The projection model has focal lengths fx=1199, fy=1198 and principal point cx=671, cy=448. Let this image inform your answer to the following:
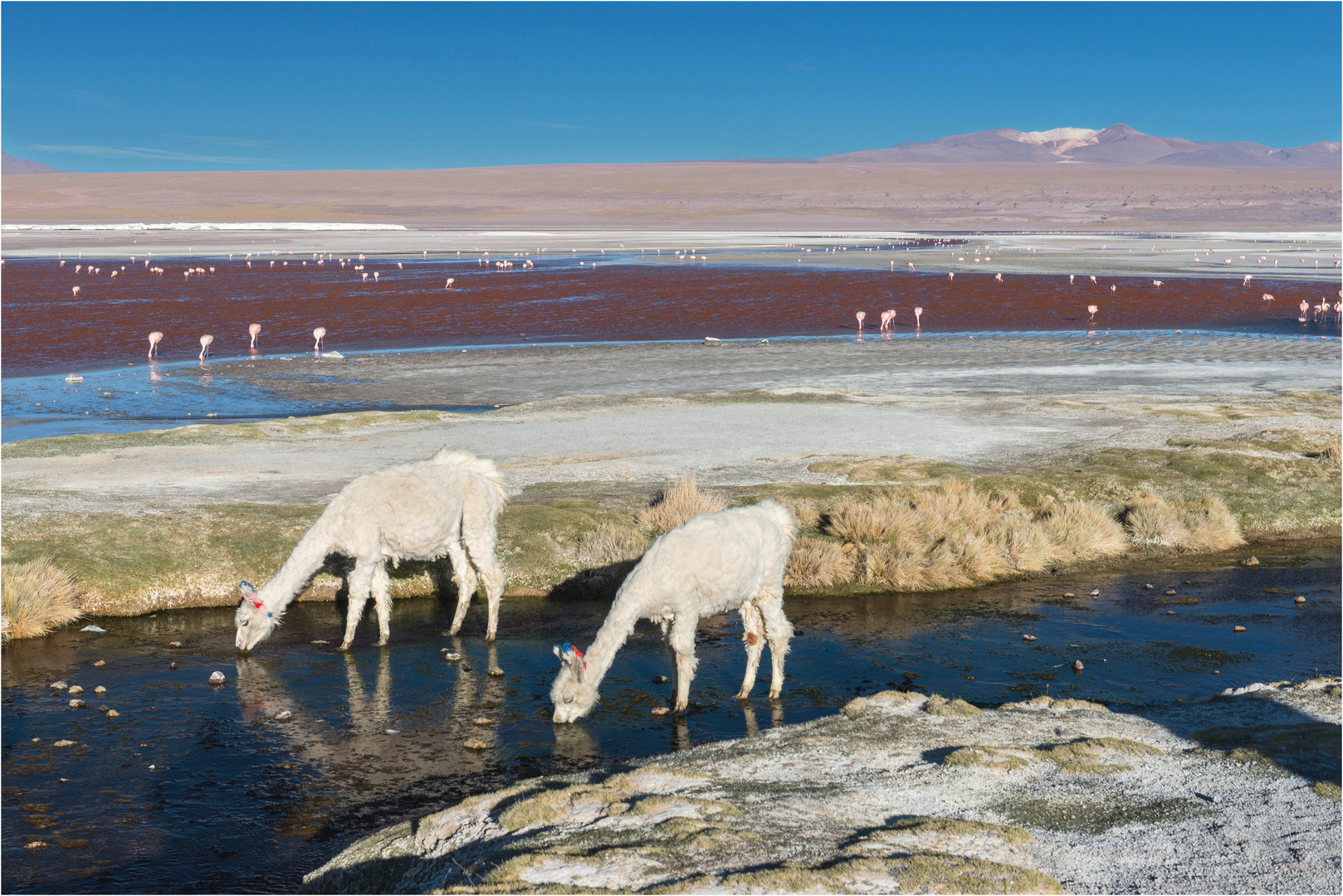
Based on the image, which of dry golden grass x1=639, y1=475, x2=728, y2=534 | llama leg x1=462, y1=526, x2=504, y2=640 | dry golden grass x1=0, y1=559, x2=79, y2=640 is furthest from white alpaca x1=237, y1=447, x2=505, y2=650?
dry golden grass x1=639, y1=475, x2=728, y2=534

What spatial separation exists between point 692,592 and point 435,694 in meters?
3.19

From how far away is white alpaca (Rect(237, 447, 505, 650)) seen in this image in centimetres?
1370

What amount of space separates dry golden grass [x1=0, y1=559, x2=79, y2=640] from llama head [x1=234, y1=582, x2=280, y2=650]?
272cm

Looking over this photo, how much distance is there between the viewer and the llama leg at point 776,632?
40.5 ft

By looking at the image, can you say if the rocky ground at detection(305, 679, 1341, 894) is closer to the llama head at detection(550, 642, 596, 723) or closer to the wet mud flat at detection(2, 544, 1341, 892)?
the wet mud flat at detection(2, 544, 1341, 892)

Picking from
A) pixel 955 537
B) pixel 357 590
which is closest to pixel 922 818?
pixel 357 590

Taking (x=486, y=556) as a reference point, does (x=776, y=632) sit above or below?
below

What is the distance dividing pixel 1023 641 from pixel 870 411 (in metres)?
13.8

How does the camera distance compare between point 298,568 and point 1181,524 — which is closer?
point 298,568

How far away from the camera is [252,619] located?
13578 millimetres

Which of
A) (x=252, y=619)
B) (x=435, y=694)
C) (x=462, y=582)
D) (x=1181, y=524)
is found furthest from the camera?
(x=1181, y=524)

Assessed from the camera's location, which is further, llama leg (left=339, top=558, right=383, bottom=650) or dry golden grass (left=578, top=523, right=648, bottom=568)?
dry golden grass (left=578, top=523, right=648, bottom=568)

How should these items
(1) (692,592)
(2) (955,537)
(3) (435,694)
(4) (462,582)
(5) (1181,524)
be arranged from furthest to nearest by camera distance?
(5) (1181,524) → (2) (955,537) → (4) (462,582) → (3) (435,694) → (1) (692,592)

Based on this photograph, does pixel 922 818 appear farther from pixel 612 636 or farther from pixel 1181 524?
pixel 1181 524
